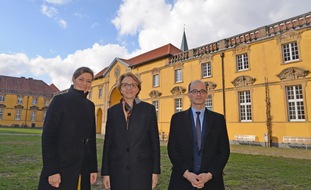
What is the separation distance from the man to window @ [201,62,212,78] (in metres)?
17.9

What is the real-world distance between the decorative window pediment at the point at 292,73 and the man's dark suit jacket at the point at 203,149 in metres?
14.5

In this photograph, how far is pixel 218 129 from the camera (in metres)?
2.84

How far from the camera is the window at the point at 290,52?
1502 cm

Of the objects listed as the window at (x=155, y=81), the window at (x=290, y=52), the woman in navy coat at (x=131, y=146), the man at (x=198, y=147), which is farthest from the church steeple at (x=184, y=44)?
the woman in navy coat at (x=131, y=146)

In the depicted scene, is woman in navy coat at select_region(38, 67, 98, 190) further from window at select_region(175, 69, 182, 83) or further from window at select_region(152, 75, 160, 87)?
window at select_region(152, 75, 160, 87)

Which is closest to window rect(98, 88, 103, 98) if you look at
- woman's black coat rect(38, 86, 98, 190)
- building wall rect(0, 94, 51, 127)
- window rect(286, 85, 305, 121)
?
window rect(286, 85, 305, 121)

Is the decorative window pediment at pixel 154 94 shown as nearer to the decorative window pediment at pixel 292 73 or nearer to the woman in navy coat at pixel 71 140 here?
the decorative window pediment at pixel 292 73

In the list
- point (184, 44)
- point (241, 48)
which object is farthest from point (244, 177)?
point (184, 44)

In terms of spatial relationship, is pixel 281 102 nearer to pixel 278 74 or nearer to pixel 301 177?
pixel 278 74

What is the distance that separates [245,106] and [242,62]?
3640 mm

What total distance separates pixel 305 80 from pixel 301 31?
3.33 m

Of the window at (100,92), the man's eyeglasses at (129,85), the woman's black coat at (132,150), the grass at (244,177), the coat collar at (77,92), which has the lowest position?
the grass at (244,177)

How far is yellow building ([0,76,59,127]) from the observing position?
5122 cm

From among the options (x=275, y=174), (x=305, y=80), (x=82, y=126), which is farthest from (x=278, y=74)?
(x=82, y=126)
